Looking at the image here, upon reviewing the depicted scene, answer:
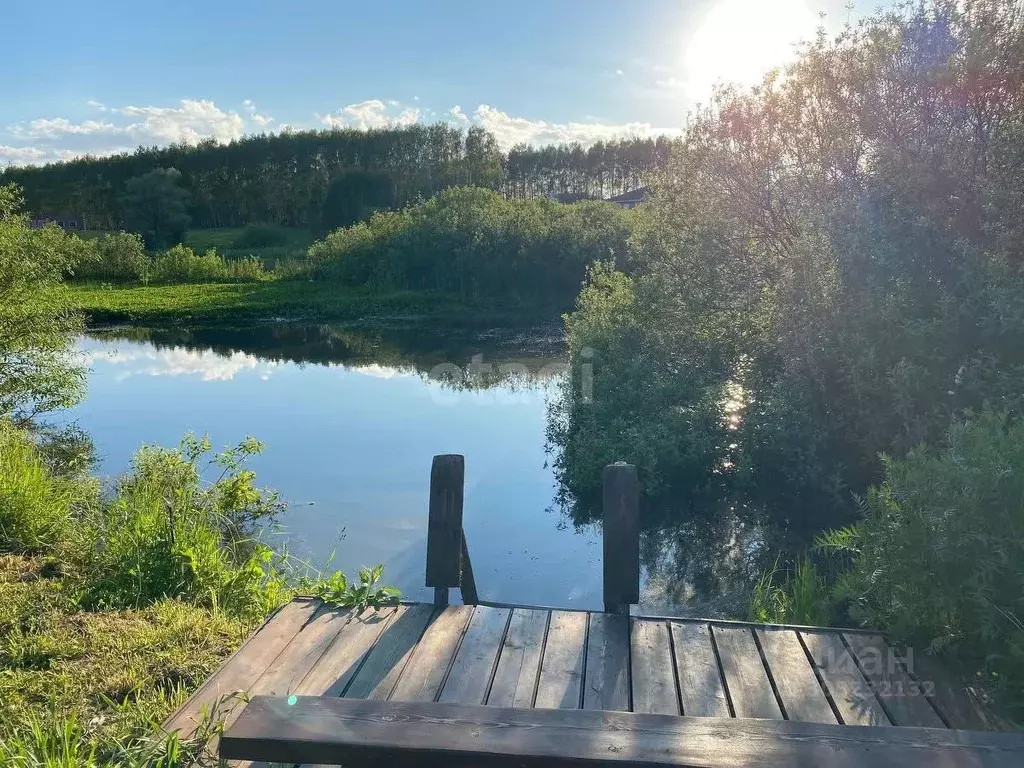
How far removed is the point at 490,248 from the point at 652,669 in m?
29.1

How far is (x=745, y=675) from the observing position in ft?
10.1

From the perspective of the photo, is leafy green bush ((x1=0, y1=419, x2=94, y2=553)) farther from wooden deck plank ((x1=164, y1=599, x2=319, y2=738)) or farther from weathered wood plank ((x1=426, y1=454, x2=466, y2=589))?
weathered wood plank ((x1=426, y1=454, x2=466, y2=589))

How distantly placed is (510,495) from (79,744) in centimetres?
675

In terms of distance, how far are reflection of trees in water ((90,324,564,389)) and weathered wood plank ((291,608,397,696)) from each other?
12820mm

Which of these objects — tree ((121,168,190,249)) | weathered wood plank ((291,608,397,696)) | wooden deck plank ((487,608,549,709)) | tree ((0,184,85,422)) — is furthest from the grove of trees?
tree ((121,168,190,249))

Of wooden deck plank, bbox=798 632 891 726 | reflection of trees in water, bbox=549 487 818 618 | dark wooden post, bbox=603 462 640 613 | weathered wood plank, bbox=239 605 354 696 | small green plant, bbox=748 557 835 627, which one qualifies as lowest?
reflection of trees in water, bbox=549 487 818 618

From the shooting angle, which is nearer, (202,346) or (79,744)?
(79,744)

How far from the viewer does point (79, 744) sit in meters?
3.15

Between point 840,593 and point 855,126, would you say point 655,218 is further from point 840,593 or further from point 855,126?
point 840,593

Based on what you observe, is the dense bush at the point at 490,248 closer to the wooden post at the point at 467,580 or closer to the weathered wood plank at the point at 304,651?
the wooden post at the point at 467,580

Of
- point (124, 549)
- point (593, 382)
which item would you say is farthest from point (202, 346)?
point (124, 549)

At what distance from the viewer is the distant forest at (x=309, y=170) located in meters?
52.6

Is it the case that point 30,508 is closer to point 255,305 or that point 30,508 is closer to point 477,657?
point 477,657

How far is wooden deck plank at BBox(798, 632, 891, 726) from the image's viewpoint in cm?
279
